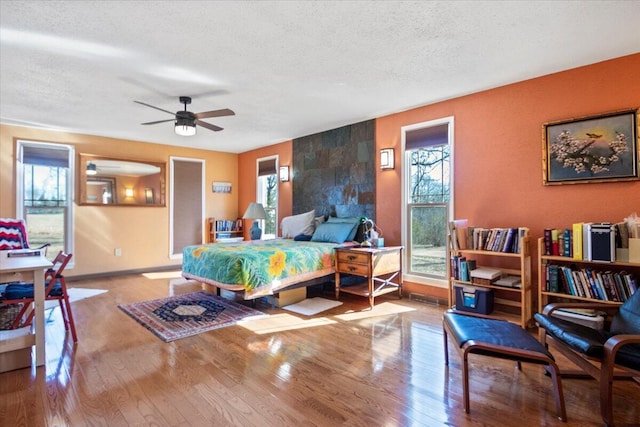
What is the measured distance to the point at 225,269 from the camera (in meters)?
3.60

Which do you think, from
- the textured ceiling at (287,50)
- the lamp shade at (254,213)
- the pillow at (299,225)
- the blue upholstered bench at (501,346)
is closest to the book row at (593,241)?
the blue upholstered bench at (501,346)

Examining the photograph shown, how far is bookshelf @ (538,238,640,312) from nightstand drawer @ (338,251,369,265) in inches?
70.3

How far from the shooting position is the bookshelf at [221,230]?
7043 millimetres

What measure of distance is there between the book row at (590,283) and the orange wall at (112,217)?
20.7 feet

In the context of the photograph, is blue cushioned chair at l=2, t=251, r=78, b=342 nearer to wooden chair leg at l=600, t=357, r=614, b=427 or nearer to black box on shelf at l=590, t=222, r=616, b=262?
wooden chair leg at l=600, t=357, r=614, b=427

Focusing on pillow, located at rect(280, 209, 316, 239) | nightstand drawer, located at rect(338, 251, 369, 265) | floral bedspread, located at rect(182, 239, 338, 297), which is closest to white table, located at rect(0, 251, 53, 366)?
floral bedspread, located at rect(182, 239, 338, 297)

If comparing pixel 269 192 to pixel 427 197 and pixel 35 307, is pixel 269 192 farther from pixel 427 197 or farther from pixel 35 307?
pixel 35 307

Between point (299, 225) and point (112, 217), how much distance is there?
138 inches

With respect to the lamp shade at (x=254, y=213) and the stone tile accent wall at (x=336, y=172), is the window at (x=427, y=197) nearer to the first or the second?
the stone tile accent wall at (x=336, y=172)

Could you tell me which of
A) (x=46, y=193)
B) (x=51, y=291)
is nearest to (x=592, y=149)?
(x=51, y=291)

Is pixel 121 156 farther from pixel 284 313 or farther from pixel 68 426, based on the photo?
pixel 68 426

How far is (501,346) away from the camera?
190cm

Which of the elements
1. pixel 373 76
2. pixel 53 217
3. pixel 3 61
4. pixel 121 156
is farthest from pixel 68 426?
pixel 121 156

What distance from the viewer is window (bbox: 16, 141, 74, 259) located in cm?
516
